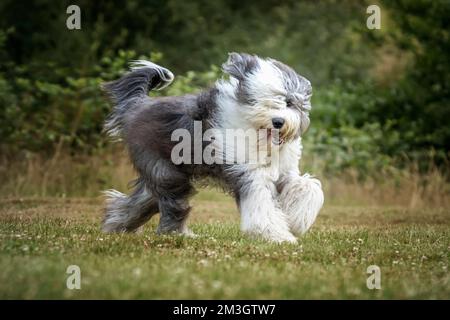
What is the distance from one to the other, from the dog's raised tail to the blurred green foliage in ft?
14.1

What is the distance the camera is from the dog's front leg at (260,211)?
6027mm

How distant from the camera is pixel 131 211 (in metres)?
6.83

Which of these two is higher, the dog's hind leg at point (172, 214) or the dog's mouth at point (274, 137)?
the dog's mouth at point (274, 137)

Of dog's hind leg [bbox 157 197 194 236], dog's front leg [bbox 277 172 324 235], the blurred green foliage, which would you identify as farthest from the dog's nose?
the blurred green foliage

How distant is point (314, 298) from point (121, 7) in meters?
10.6

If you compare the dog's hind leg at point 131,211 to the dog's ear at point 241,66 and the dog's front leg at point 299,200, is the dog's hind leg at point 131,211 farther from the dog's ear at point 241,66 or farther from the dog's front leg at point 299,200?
the dog's ear at point 241,66

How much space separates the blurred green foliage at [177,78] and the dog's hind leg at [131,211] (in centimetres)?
475

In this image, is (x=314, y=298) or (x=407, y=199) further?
(x=407, y=199)

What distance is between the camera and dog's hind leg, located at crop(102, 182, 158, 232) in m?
6.79

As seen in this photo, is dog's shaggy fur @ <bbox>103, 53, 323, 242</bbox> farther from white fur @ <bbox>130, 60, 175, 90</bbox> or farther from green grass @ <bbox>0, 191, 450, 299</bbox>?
green grass @ <bbox>0, 191, 450, 299</bbox>

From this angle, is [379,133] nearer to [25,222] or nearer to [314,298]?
[25,222]

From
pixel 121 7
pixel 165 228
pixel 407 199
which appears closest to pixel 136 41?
pixel 121 7

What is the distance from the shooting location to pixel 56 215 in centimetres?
851

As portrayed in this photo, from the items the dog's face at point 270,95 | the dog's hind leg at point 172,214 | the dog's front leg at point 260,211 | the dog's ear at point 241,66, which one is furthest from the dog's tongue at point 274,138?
the dog's hind leg at point 172,214
